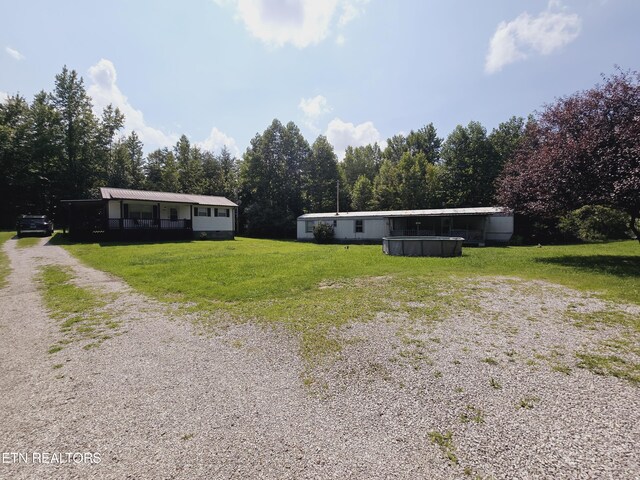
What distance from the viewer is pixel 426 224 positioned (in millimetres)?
25703

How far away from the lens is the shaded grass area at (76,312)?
16.3 ft

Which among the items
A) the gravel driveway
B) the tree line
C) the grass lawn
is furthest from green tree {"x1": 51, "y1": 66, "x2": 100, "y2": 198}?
the gravel driveway

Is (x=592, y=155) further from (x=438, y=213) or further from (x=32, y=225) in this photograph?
(x=32, y=225)

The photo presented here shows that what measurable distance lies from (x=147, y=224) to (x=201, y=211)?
501 centimetres

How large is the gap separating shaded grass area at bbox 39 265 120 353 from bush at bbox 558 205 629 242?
2776cm

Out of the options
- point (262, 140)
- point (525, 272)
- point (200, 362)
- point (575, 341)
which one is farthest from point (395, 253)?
point (262, 140)

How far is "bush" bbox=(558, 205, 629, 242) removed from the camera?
22.0 meters

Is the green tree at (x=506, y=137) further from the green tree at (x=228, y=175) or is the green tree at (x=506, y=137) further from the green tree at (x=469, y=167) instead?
the green tree at (x=228, y=175)

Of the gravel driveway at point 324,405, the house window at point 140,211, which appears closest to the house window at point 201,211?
the house window at point 140,211

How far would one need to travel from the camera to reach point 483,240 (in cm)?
2144

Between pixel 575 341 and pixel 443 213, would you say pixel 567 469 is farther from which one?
pixel 443 213

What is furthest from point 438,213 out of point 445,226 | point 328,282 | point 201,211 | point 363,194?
point 201,211

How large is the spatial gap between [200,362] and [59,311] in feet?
14.4

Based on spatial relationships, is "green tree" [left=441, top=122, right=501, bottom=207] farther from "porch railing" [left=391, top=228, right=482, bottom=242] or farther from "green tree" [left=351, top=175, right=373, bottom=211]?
"porch railing" [left=391, top=228, right=482, bottom=242]
